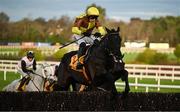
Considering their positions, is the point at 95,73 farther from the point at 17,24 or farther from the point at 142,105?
the point at 17,24

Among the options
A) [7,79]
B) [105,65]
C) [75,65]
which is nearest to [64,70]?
A: [75,65]

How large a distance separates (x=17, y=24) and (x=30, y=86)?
76.8 m

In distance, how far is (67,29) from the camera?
92250 millimetres

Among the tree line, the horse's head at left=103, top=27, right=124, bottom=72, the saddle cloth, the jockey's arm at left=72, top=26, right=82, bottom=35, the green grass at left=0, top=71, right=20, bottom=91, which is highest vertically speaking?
the jockey's arm at left=72, top=26, right=82, bottom=35

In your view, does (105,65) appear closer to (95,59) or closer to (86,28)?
(95,59)

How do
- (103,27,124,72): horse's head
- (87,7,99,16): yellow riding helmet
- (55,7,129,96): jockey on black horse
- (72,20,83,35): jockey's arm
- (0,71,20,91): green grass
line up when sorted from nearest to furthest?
(103,27,124,72): horse's head → (55,7,129,96): jockey on black horse → (87,7,99,16): yellow riding helmet → (72,20,83,35): jockey's arm → (0,71,20,91): green grass

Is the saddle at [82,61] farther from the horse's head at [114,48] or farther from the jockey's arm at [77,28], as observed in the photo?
the horse's head at [114,48]

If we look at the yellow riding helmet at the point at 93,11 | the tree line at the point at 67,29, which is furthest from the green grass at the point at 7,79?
the tree line at the point at 67,29

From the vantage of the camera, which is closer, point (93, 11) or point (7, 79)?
point (93, 11)

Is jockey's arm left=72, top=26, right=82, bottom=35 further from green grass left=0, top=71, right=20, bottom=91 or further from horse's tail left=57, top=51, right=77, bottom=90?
green grass left=0, top=71, right=20, bottom=91

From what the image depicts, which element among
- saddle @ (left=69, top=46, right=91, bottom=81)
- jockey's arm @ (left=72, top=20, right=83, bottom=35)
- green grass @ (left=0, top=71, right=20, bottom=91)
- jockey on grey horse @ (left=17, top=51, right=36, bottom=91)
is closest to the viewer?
saddle @ (left=69, top=46, right=91, bottom=81)

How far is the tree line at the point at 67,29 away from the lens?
81.0 metres

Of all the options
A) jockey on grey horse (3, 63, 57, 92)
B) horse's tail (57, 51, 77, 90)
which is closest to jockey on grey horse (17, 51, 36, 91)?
jockey on grey horse (3, 63, 57, 92)

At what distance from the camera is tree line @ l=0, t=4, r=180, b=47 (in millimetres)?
81000
